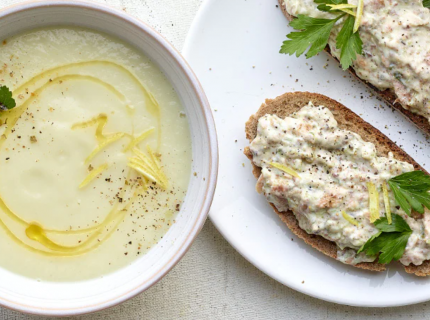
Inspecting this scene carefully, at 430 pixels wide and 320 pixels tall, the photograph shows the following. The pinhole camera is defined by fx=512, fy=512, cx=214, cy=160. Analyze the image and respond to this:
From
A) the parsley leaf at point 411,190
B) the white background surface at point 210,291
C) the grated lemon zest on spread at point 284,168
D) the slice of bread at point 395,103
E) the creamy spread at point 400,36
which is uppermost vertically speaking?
the creamy spread at point 400,36

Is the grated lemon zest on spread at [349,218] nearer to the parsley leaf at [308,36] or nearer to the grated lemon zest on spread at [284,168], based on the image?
the grated lemon zest on spread at [284,168]

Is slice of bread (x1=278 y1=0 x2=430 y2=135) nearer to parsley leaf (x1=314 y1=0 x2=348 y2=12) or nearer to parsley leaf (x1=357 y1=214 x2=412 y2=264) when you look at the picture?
parsley leaf (x1=314 y1=0 x2=348 y2=12)

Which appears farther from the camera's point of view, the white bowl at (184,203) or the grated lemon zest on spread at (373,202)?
the grated lemon zest on spread at (373,202)

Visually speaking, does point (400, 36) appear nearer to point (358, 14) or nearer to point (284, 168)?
point (358, 14)

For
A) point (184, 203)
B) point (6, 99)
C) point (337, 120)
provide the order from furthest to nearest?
point (337, 120) → point (184, 203) → point (6, 99)

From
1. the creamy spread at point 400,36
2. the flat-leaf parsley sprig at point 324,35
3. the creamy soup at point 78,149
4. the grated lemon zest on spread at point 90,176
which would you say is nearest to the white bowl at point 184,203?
the creamy soup at point 78,149

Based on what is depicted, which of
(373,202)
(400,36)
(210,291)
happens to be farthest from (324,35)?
(210,291)

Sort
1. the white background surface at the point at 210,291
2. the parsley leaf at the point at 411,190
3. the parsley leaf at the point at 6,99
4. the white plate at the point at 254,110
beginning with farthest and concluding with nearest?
the white background surface at the point at 210,291 < the white plate at the point at 254,110 < the parsley leaf at the point at 411,190 < the parsley leaf at the point at 6,99
